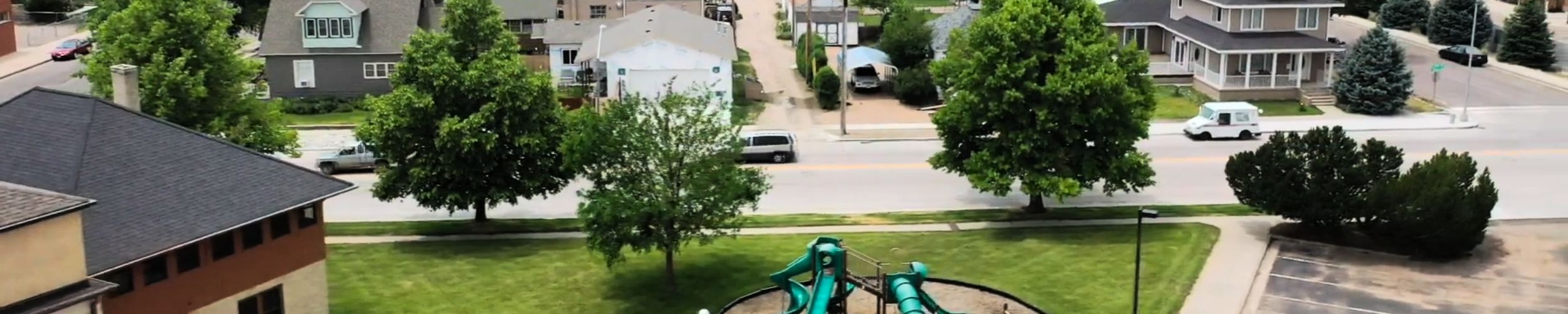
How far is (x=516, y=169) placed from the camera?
4459 centimetres

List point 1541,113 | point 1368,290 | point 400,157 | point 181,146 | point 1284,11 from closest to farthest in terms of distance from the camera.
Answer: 1. point 181,146
2. point 1368,290
3. point 400,157
4. point 1541,113
5. point 1284,11

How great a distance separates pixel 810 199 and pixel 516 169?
35.3 ft

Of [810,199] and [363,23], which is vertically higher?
[363,23]

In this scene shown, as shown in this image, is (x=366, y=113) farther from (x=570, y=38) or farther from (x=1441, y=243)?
(x=1441, y=243)

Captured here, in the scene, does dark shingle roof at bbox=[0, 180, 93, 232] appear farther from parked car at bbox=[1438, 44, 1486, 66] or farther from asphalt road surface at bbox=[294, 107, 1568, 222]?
parked car at bbox=[1438, 44, 1486, 66]

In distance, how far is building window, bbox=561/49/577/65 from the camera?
243 feet

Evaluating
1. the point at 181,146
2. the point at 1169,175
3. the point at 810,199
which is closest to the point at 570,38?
the point at 810,199

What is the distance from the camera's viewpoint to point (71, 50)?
82.1 metres

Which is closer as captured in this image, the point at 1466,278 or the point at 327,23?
the point at 1466,278

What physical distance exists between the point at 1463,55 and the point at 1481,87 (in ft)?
24.6

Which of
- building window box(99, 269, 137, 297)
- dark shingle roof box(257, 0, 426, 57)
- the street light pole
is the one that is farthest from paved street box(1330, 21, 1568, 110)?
building window box(99, 269, 137, 297)

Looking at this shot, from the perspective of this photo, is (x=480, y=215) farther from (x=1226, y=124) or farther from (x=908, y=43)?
(x=908, y=43)

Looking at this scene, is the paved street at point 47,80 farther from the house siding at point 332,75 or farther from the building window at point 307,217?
the building window at point 307,217

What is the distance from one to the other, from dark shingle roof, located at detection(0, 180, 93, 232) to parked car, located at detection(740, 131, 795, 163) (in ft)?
101
